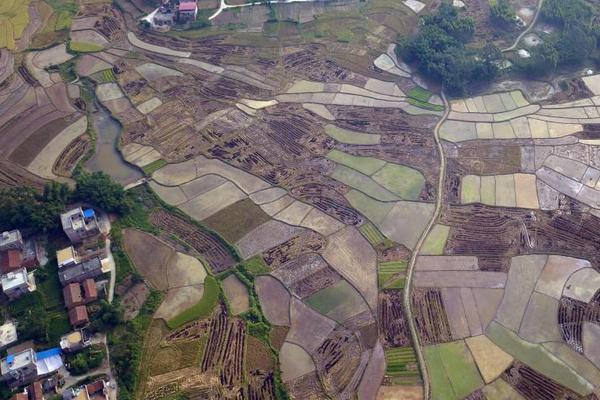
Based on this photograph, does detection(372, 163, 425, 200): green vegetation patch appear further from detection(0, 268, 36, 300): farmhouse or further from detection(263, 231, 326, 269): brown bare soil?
detection(0, 268, 36, 300): farmhouse

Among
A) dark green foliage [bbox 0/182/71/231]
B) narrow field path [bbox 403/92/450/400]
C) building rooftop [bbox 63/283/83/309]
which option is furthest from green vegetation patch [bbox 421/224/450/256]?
dark green foliage [bbox 0/182/71/231]

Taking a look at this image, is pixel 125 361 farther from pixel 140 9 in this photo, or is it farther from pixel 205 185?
pixel 140 9

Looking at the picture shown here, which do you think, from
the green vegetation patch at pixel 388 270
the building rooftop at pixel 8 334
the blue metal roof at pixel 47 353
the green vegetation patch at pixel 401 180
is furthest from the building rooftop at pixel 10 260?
the green vegetation patch at pixel 401 180

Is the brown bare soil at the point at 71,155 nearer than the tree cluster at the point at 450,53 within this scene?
Yes

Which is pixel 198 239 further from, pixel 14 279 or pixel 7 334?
pixel 7 334

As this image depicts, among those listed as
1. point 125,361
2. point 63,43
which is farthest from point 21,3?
point 125,361

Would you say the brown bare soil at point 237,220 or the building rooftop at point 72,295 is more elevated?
the brown bare soil at point 237,220

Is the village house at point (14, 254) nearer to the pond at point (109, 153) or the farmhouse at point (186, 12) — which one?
the pond at point (109, 153)

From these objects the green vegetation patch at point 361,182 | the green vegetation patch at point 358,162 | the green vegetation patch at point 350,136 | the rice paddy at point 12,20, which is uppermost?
the rice paddy at point 12,20
